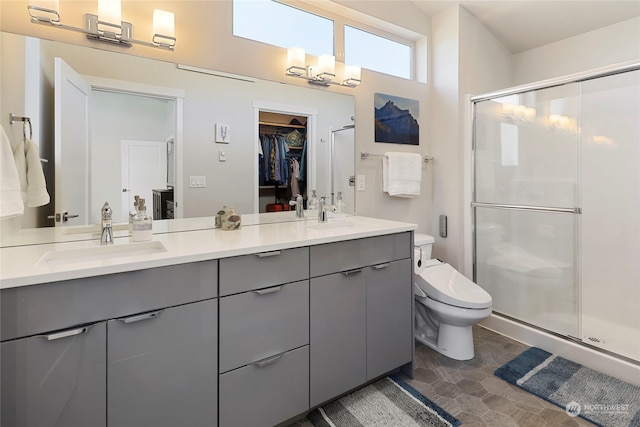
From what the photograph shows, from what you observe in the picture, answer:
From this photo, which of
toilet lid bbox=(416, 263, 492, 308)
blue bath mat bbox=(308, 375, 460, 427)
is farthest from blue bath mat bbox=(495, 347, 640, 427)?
blue bath mat bbox=(308, 375, 460, 427)

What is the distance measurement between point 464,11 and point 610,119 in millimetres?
1334

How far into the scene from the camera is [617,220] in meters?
2.25

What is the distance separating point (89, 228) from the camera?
153 cm

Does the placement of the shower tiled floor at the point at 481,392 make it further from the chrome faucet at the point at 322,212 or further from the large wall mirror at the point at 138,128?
the large wall mirror at the point at 138,128

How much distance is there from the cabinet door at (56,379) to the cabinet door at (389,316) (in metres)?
1.19

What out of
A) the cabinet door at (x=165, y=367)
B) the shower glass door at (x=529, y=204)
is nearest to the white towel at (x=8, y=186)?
the cabinet door at (x=165, y=367)

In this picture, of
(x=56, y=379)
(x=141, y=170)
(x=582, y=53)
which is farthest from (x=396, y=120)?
(x=56, y=379)

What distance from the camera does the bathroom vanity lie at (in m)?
0.97

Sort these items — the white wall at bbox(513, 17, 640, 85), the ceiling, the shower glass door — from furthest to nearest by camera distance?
the white wall at bbox(513, 17, 640, 85), the ceiling, the shower glass door

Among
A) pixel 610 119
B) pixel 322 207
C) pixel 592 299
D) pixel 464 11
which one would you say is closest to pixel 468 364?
pixel 592 299

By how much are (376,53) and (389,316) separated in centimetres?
201

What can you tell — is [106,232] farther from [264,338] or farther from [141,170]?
[264,338]

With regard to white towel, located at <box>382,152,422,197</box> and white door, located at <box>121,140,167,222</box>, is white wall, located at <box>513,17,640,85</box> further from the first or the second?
white door, located at <box>121,140,167,222</box>

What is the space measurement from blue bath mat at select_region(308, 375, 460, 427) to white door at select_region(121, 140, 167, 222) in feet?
4.45
